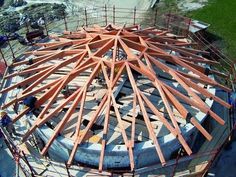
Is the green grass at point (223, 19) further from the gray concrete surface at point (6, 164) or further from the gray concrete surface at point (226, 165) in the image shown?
the gray concrete surface at point (6, 164)

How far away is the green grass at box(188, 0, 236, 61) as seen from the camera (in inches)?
1128

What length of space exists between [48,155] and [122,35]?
22.7 ft

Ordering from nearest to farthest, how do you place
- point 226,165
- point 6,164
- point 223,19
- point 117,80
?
point 117,80, point 6,164, point 226,165, point 223,19

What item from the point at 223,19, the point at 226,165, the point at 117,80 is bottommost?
the point at 226,165

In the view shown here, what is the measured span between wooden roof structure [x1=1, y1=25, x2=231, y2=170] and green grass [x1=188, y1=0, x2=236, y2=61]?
9300mm

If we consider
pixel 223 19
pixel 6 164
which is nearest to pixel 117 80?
pixel 6 164

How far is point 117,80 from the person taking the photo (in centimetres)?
1628

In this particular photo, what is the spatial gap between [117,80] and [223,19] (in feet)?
62.4

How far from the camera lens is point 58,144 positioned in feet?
51.3

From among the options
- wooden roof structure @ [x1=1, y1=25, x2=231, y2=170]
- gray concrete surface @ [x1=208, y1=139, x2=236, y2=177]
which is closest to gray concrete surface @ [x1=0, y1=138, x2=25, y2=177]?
wooden roof structure @ [x1=1, y1=25, x2=231, y2=170]

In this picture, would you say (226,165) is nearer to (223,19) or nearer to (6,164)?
(6,164)

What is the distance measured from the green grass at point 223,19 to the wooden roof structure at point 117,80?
9.30 metres

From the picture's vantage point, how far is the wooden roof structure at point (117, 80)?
15.2m

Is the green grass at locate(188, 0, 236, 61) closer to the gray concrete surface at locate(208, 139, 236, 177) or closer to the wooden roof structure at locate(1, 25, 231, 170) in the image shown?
the wooden roof structure at locate(1, 25, 231, 170)
